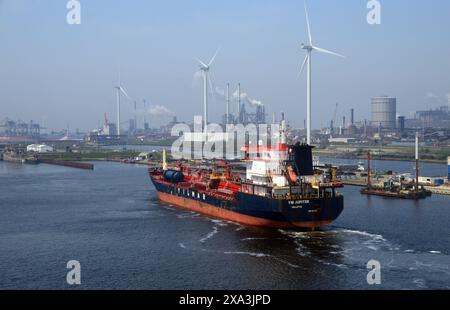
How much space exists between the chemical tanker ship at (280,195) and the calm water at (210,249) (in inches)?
27.9

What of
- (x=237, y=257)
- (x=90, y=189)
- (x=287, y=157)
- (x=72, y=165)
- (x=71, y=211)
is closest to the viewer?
(x=237, y=257)

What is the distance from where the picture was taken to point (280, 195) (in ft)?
80.2

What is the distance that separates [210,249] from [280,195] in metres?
4.59

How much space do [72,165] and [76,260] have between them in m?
54.8

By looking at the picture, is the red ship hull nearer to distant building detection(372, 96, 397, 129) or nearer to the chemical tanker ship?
the chemical tanker ship

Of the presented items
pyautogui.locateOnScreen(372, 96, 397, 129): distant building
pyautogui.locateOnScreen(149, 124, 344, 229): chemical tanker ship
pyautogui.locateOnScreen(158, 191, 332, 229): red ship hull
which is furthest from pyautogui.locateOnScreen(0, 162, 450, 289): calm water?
pyautogui.locateOnScreen(372, 96, 397, 129): distant building

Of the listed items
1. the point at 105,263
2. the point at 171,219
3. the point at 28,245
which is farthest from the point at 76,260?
the point at 171,219

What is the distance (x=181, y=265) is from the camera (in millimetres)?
19172

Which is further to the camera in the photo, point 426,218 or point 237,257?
point 426,218

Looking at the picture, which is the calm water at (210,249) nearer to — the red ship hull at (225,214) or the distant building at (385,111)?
the red ship hull at (225,214)

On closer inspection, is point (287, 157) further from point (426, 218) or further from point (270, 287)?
point (270, 287)

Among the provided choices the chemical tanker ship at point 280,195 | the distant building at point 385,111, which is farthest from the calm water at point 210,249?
the distant building at point 385,111

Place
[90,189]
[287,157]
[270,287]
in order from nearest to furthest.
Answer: [270,287] → [287,157] → [90,189]

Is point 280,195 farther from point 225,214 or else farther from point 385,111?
point 385,111
